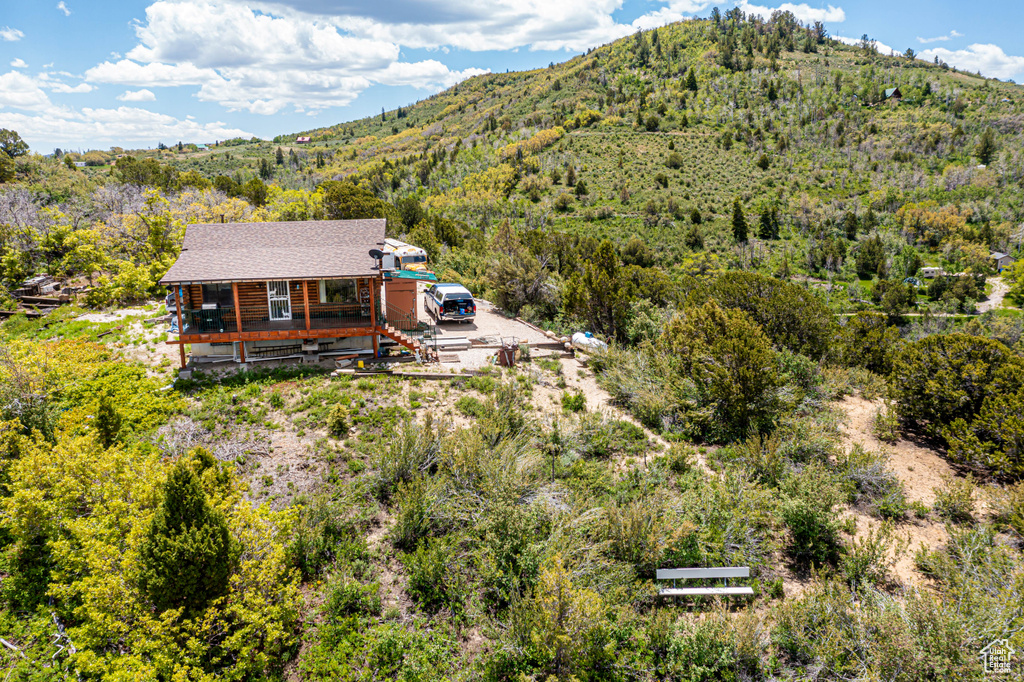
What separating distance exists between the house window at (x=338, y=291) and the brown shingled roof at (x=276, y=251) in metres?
0.98

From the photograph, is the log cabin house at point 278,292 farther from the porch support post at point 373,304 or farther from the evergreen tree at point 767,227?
the evergreen tree at point 767,227

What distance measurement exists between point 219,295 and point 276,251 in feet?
8.05

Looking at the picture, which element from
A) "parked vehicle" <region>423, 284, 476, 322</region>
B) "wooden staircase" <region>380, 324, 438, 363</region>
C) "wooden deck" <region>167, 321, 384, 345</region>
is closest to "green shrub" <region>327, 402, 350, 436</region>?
"wooden deck" <region>167, 321, 384, 345</region>

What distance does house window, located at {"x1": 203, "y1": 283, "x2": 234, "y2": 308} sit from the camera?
54.0ft

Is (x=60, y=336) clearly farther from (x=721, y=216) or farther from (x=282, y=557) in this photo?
(x=721, y=216)

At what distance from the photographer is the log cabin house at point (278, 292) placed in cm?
1530

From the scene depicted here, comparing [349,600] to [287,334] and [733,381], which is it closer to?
[287,334]

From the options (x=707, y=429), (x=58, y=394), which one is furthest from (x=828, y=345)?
(x=58, y=394)

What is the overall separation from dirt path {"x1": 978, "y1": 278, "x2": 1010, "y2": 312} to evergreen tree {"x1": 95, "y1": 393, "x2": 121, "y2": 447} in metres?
49.0

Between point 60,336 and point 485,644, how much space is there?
62.4 ft

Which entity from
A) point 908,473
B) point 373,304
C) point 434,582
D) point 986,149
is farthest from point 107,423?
point 986,149

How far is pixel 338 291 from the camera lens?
16828 millimetres

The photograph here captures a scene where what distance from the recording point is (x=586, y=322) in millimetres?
21000

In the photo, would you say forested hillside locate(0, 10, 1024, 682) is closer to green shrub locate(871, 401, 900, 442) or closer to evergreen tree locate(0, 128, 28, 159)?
green shrub locate(871, 401, 900, 442)
